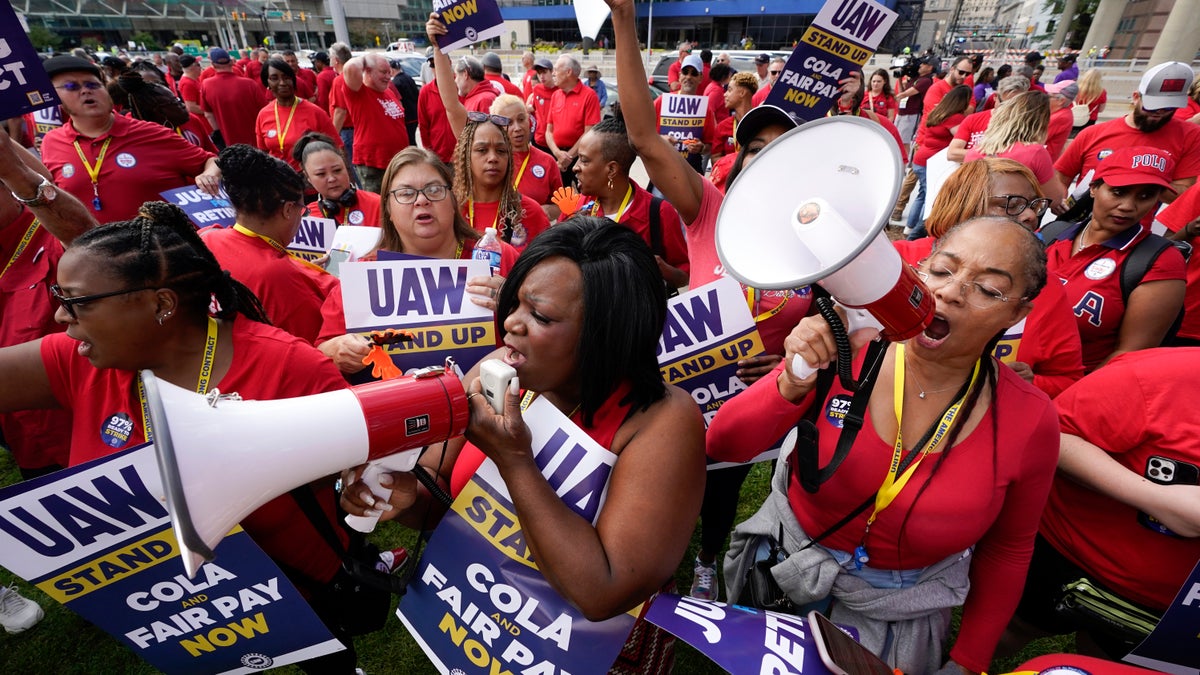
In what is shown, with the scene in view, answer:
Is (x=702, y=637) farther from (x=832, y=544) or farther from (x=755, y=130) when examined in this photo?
(x=755, y=130)

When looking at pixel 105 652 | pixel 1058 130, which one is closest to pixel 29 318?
pixel 105 652

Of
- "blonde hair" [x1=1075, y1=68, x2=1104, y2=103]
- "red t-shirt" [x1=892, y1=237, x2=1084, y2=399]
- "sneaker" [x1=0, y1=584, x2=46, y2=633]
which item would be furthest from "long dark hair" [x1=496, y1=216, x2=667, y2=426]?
"blonde hair" [x1=1075, y1=68, x2=1104, y2=103]

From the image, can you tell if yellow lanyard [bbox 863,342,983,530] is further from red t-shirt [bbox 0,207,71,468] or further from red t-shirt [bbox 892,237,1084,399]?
red t-shirt [bbox 0,207,71,468]

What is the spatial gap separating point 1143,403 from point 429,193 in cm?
309

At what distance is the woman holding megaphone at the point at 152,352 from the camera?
168 cm

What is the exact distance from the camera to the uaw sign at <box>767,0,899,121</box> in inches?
142

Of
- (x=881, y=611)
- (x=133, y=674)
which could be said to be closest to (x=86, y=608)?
(x=133, y=674)

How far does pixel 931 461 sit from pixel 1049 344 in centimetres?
116

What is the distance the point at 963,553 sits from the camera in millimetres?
1823

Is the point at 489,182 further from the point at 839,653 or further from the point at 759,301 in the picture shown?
the point at 839,653

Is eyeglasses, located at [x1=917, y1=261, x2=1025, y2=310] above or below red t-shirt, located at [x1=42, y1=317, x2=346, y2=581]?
above

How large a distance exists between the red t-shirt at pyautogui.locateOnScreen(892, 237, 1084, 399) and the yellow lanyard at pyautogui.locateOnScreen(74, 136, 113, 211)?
5194 millimetres

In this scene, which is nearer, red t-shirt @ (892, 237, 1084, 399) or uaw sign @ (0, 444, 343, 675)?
uaw sign @ (0, 444, 343, 675)

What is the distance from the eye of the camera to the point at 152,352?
1.78m
